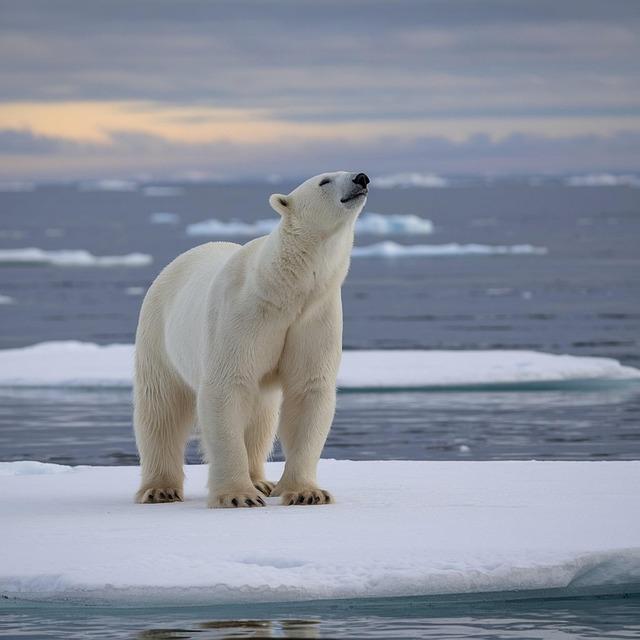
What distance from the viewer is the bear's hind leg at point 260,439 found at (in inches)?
243

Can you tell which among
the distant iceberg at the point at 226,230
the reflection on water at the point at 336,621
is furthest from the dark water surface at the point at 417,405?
the distant iceberg at the point at 226,230

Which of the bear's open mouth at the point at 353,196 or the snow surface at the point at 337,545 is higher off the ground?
the bear's open mouth at the point at 353,196

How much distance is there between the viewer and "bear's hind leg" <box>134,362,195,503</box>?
619 centimetres

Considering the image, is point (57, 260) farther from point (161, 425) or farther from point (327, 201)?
point (327, 201)

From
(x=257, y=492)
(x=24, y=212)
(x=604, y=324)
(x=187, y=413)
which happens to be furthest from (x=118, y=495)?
(x=24, y=212)

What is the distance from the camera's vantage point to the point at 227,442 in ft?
18.4

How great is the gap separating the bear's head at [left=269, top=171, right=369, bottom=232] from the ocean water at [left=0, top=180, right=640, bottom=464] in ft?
12.7

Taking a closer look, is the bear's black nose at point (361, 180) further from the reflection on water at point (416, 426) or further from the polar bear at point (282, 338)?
the reflection on water at point (416, 426)

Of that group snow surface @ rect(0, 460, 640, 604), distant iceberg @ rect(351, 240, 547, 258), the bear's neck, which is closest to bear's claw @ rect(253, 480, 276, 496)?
snow surface @ rect(0, 460, 640, 604)

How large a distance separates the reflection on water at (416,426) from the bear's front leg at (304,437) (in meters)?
3.47

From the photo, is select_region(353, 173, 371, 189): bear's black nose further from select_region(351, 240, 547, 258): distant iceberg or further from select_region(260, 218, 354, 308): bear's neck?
select_region(351, 240, 547, 258): distant iceberg

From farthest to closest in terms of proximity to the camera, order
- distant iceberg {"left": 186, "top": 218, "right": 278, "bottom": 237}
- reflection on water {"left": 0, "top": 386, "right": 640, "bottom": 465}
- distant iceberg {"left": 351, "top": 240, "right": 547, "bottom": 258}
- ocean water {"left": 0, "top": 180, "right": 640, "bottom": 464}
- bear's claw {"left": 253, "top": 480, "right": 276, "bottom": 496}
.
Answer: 1. distant iceberg {"left": 186, "top": 218, "right": 278, "bottom": 237}
2. distant iceberg {"left": 351, "top": 240, "right": 547, "bottom": 258}
3. ocean water {"left": 0, "top": 180, "right": 640, "bottom": 464}
4. reflection on water {"left": 0, "top": 386, "right": 640, "bottom": 465}
5. bear's claw {"left": 253, "top": 480, "right": 276, "bottom": 496}

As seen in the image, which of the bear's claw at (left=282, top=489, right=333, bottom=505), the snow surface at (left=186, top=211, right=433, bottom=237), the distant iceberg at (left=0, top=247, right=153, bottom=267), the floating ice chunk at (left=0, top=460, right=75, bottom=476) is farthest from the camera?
the snow surface at (left=186, top=211, right=433, bottom=237)

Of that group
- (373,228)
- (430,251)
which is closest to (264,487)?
(430,251)
